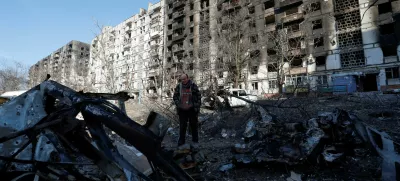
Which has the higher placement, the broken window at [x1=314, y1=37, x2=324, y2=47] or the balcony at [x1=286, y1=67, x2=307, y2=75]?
the broken window at [x1=314, y1=37, x2=324, y2=47]

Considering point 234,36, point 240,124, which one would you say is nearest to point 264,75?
point 234,36

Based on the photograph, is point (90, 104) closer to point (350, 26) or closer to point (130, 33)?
point (350, 26)

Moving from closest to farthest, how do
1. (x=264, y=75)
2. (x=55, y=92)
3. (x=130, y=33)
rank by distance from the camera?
1. (x=55, y=92)
2. (x=264, y=75)
3. (x=130, y=33)

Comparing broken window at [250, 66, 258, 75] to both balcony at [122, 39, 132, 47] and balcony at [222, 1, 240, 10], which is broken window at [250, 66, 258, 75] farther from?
balcony at [122, 39, 132, 47]

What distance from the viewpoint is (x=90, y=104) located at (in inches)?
65.3

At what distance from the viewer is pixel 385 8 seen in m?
21.3

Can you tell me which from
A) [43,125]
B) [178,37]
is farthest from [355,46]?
[43,125]

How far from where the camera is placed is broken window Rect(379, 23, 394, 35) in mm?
20761

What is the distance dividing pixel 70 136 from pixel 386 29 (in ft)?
95.9

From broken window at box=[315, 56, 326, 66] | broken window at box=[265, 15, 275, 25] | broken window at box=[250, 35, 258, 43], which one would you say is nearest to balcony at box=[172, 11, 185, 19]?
broken window at box=[250, 35, 258, 43]

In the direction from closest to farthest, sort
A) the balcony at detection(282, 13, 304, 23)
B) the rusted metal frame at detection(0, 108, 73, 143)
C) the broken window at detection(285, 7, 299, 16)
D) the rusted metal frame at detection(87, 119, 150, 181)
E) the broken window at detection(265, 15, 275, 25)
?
the rusted metal frame at detection(87, 119, 150, 181) < the rusted metal frame at detection(0, 108, 73, 143) < the balcony at detection(282, 13, 304, 23) < the broken window at detection(285, 7, 299, 16) < the broken window at detection(265, 15, 275, 25)

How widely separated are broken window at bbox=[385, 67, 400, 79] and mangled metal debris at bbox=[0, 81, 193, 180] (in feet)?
87.6

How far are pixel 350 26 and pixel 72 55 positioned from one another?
67973 mm

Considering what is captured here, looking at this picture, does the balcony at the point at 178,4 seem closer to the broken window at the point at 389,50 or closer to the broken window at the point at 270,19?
the broken window at the point at 270,19
